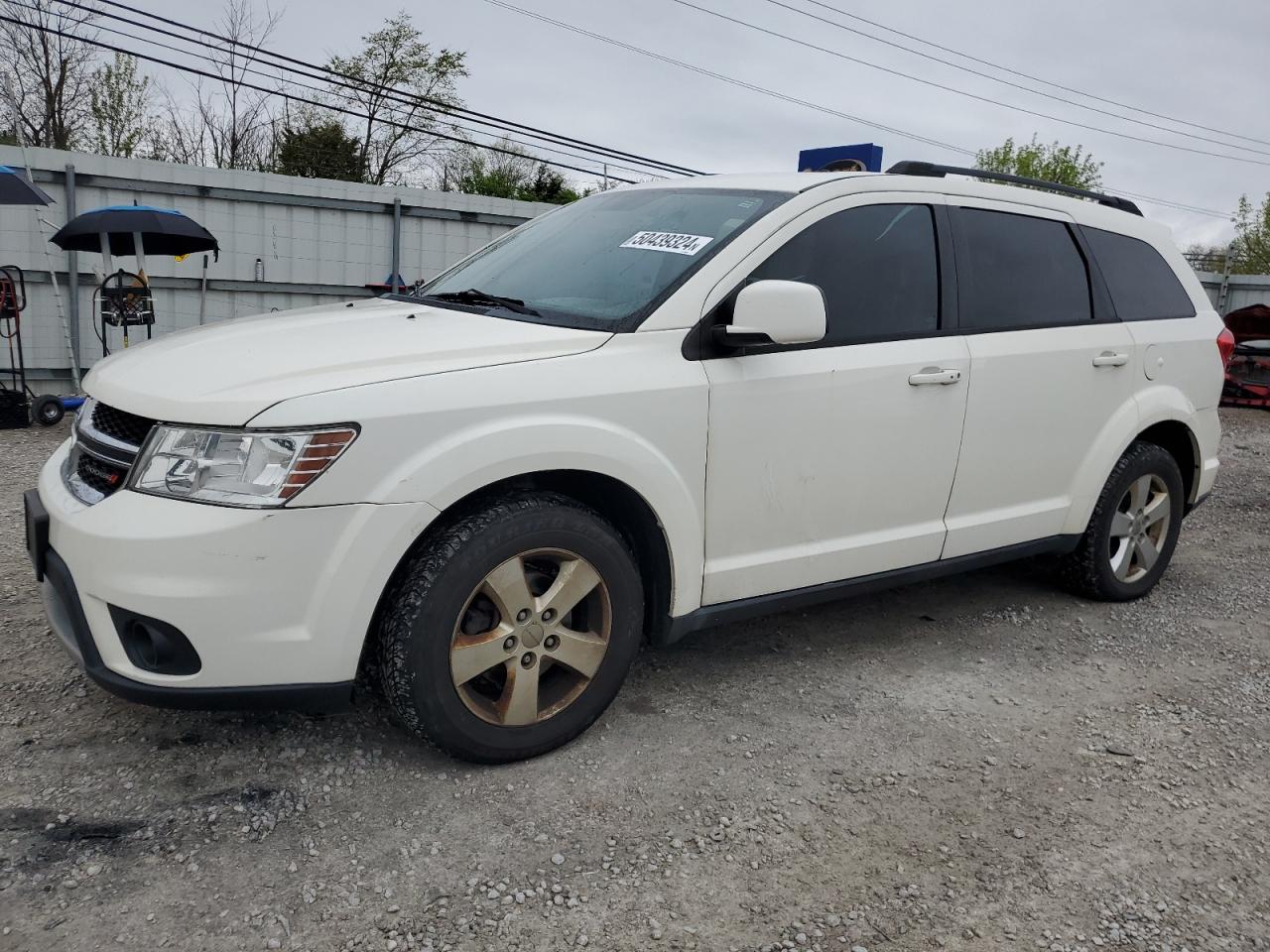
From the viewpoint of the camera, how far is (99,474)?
2.61 m

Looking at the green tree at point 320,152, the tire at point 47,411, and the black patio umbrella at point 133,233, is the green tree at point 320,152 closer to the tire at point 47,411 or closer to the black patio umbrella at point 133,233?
the black patio umbrella at point 133,233

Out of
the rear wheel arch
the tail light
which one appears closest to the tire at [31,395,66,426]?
the rear wheel arch

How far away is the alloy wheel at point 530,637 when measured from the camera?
265cm

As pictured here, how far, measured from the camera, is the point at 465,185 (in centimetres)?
3441

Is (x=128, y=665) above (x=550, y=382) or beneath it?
beneath

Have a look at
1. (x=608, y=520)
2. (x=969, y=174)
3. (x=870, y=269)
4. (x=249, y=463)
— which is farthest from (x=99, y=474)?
(x=969, y=174)

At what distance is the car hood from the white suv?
0.01 metres

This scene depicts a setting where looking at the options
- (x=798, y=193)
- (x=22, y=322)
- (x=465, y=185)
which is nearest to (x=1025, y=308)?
(x=798, y=193)

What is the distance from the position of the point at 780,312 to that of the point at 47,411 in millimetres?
7994

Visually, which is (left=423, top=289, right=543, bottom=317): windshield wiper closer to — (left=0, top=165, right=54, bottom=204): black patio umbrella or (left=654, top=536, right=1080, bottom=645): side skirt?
(left=654, top=536, right=1080, bottom=645): side skirt

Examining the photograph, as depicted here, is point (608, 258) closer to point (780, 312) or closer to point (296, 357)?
point (780, 312)

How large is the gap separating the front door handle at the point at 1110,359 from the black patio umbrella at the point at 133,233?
7.92 metres

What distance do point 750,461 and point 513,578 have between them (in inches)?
33.4

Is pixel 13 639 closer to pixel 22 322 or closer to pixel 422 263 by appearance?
pixel 22 322
